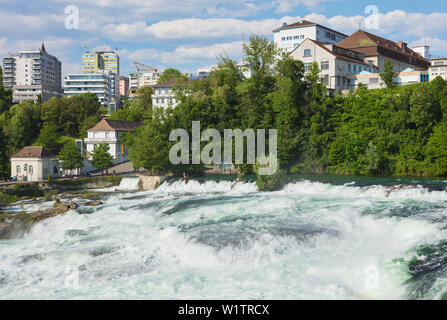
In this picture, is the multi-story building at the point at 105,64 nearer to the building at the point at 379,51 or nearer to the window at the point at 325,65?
the building at the point at 379,51

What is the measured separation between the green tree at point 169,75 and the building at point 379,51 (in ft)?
141

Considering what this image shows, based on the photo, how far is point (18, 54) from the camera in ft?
498

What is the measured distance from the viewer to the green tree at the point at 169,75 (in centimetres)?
10503

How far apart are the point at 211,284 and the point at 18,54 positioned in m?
158

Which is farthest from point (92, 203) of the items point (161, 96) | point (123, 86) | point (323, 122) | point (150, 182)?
point (123, 86)

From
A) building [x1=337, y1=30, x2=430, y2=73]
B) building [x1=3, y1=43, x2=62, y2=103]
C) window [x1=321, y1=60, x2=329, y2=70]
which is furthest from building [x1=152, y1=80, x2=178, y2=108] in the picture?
building [x1=3, y1=43, x2=62, y2=103]

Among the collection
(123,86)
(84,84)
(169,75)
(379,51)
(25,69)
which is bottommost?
(379,51)

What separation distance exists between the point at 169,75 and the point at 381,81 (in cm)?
5801

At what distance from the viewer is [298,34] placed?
3396 inches

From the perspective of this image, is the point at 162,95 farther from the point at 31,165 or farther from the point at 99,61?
the point at 99,61

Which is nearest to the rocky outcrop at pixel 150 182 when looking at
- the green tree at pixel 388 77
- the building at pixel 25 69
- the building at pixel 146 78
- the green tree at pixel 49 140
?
the green tree at pixel 49 140

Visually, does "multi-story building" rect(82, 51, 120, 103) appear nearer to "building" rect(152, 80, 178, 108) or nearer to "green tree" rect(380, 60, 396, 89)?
"building" rect(152, 80, 178, 108)
